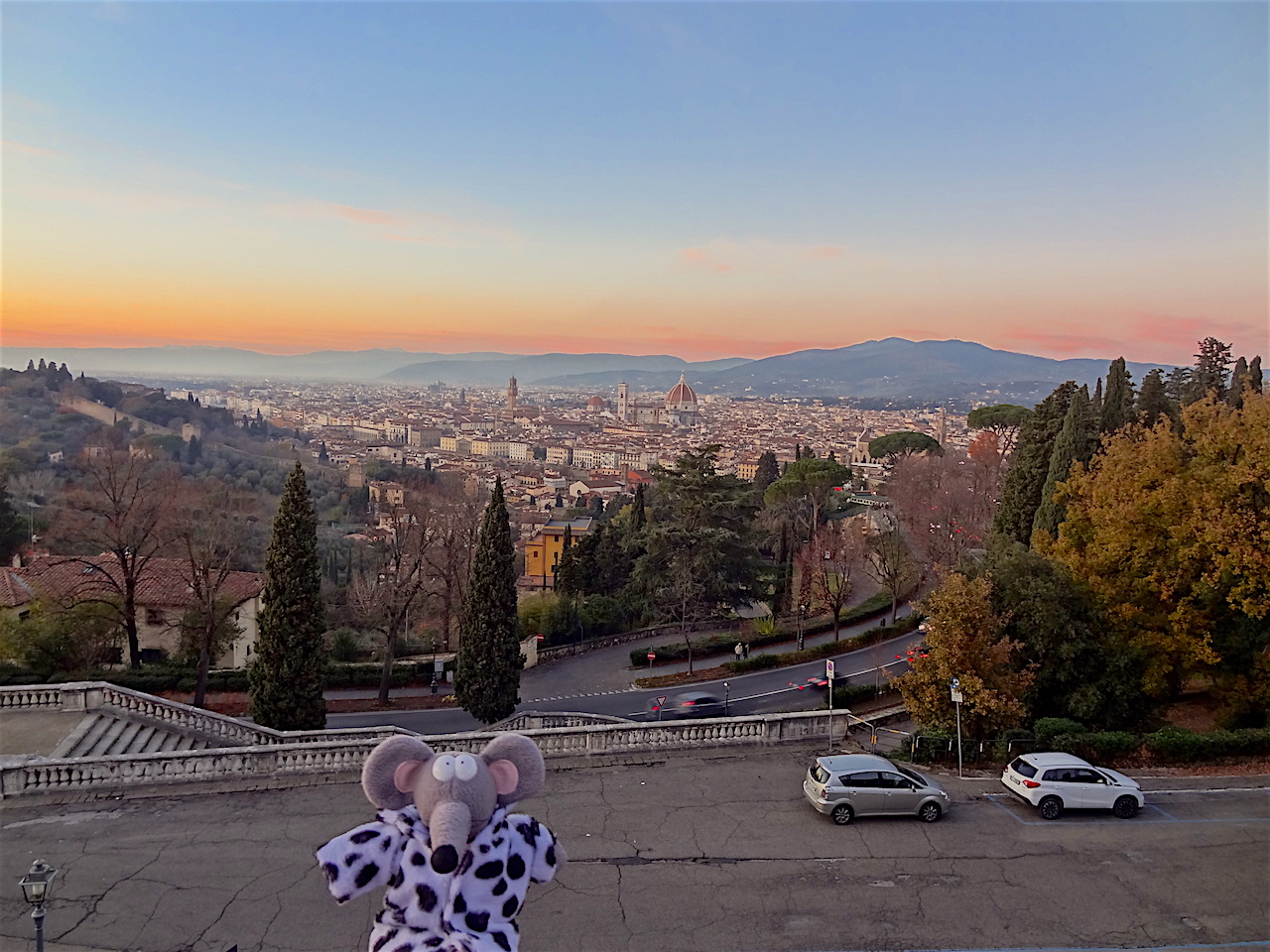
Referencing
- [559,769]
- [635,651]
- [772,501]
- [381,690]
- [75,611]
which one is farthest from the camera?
[772,501]

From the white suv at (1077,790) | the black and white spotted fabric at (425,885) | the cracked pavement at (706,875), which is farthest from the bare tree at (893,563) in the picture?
the black and white spotted fabric at (425,885)

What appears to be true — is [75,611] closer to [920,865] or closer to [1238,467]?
[920,865]

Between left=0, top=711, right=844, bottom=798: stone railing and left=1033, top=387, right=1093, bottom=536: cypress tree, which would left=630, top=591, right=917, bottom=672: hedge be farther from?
left=0, top=711, right=844, bottom=798: stone railing

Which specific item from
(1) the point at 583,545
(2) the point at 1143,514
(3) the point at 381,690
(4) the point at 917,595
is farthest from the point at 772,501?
(2) the point at 1143,514

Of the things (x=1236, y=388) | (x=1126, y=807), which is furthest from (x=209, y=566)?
(x=1236, y=388)

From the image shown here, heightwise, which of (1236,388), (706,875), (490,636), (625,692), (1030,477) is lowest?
(625,692)

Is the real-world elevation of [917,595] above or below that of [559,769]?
below

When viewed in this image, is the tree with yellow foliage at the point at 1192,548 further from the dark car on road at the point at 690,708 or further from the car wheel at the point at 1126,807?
the dark car on road at the point at 690,708

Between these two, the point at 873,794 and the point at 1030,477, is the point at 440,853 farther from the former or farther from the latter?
the point at 1030,477
